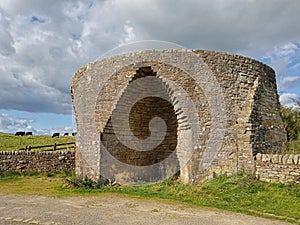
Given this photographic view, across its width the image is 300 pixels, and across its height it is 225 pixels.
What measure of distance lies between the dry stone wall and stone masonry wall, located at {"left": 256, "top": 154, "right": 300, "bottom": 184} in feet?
1.19

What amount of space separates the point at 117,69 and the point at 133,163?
3.68m

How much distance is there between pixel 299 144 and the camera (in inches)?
442

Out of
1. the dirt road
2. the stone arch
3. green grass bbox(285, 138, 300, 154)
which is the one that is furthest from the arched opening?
green grass bbox(285, 138, 300, 154)

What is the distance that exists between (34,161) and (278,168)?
35.1 ft

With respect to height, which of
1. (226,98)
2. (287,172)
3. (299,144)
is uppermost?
(226,98)

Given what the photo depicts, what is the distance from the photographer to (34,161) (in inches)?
607

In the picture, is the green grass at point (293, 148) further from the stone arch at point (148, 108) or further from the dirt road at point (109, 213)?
the dirt road at point (109, 213)

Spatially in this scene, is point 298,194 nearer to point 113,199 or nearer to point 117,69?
point 113,199

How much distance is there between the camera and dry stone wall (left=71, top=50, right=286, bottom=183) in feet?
36.4

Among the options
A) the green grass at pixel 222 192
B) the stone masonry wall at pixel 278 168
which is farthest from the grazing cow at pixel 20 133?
the stone masonry wall at pixel 278 168

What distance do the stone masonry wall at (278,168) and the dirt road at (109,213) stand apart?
113 inches

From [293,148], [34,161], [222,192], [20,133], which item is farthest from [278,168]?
[20,133]

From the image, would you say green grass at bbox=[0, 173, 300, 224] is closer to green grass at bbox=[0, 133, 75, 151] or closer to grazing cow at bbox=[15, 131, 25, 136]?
green grass at bbox=[0, 133, 75, 151]

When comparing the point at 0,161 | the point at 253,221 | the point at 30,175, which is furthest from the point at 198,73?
the point at 0,161
